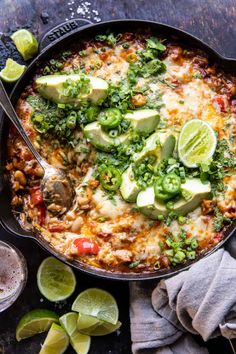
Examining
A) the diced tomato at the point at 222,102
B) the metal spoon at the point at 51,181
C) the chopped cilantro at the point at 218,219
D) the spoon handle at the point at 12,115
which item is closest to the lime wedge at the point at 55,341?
the metal spoon at the point at 51,181

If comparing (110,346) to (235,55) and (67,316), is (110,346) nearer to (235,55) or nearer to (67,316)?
(67,316)

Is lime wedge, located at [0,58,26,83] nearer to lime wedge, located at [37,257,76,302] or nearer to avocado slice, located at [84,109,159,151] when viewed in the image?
avocado slice, located at [84,109,159,151]

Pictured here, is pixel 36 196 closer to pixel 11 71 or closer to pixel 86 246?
pixel 86 246

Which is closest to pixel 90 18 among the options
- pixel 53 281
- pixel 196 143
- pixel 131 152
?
pixel 131 152

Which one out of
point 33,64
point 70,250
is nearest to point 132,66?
point 33,64

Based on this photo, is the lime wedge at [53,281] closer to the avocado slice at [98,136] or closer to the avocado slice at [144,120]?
the avocado slice at [98,136]

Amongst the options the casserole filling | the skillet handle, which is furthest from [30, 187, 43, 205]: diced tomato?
the skillet handle

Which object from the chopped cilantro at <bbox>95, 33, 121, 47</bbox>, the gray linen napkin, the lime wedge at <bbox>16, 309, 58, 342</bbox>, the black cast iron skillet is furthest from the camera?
the lime wedge at <bbox>16, 309, 58, 342</bbox>
